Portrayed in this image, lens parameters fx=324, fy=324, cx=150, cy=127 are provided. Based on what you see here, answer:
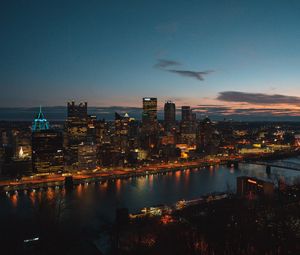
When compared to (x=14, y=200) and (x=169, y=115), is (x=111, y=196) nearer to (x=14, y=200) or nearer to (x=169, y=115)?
(x=14, y=200)

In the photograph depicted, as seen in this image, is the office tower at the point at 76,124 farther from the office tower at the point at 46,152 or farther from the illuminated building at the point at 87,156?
the office tower at the point at 46,152

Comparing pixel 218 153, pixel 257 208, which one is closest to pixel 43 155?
pixel 257 208

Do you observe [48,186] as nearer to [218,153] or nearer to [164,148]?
[164,148]

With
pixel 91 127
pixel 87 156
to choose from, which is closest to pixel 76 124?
pixel 91 127

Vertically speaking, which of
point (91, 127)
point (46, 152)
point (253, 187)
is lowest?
point (253, 187)

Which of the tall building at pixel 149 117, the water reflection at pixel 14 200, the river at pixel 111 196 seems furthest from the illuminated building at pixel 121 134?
the water reflection at pixel 14 200

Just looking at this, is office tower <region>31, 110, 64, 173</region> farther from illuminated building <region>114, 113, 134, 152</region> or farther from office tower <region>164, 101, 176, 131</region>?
office tower <region>164, 101, 176, 131</region>

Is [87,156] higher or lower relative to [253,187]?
lower
